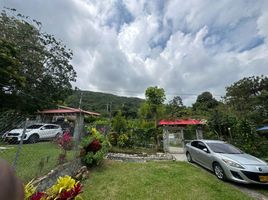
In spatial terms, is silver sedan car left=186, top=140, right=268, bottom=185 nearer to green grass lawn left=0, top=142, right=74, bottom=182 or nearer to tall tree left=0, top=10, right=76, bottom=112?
green grass lawn left=0, top=142, right=74, bottom=182

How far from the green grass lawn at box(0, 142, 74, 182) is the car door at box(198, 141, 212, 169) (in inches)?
212

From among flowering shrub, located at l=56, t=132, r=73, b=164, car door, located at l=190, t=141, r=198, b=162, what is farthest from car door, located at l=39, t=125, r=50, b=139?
car door, located at l=190, t=141, r=198, b=162

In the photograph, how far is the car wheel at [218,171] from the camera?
241 inches

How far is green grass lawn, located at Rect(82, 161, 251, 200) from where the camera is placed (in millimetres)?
4672

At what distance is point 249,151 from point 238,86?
54.1 ft

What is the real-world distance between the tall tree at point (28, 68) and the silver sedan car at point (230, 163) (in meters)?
11.8

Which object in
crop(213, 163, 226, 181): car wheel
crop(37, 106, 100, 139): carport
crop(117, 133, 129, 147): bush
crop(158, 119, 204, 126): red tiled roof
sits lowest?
crop(213, 163, 226, 181): car wheel

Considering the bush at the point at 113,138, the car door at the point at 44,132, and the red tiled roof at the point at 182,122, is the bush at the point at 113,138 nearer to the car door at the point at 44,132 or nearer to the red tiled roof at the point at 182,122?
the red tiled roof at the point at 182,122

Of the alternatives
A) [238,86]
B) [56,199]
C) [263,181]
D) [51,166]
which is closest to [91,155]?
[51,166]

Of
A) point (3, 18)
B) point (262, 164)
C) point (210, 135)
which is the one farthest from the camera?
point (3, 18)

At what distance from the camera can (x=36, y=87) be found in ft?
59.4

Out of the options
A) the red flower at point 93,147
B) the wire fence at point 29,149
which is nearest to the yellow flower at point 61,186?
the wire fence at point 29,149

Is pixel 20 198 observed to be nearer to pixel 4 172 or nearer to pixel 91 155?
pixel 4 172

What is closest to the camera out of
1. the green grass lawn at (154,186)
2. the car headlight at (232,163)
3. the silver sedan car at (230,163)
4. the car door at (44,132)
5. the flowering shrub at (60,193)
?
the flowering shrub at (60,193)
